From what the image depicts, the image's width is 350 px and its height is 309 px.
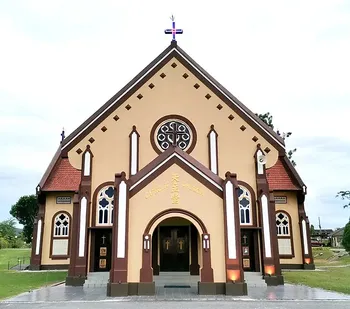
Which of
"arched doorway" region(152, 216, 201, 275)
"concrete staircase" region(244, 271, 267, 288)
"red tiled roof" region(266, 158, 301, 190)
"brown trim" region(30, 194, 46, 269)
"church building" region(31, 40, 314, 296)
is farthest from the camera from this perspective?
"red tiled roof" region(266, 158, 301, 190)

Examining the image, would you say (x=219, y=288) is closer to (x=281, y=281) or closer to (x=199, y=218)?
(x=199, y=218)

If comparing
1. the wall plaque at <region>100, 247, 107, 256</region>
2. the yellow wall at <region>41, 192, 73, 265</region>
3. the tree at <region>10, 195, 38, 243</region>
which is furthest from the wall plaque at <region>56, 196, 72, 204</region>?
the tree at <region>10, 195, 38, 243</region>

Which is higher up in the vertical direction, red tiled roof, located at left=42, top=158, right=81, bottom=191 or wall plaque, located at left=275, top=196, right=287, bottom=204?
red tiled roof, located at left=42, top=158, right=81, bottom=191

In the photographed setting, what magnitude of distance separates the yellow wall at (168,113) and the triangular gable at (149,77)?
23cm

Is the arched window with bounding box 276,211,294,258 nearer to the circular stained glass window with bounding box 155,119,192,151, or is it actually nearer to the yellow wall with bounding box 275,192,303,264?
the yellow wall with bounding box 275,192,303,264

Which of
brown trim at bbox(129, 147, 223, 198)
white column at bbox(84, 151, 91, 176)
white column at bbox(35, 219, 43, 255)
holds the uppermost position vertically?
white column at bbox(84, 151, 91, 176)

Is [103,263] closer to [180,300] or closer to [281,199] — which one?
[180,300]

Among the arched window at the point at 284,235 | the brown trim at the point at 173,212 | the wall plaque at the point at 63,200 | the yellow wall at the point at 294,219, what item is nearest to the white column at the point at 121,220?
the brown trim at the point at 173,212

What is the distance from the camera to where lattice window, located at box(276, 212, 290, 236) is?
27.3 meters

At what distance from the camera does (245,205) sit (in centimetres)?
1981

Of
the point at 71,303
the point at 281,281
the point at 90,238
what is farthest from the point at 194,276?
the point at 71,303

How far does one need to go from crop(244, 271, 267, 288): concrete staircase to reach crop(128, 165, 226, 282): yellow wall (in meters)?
3.82

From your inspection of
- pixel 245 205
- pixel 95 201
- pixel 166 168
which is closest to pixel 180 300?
pixel 166 168

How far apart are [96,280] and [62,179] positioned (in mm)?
11441
